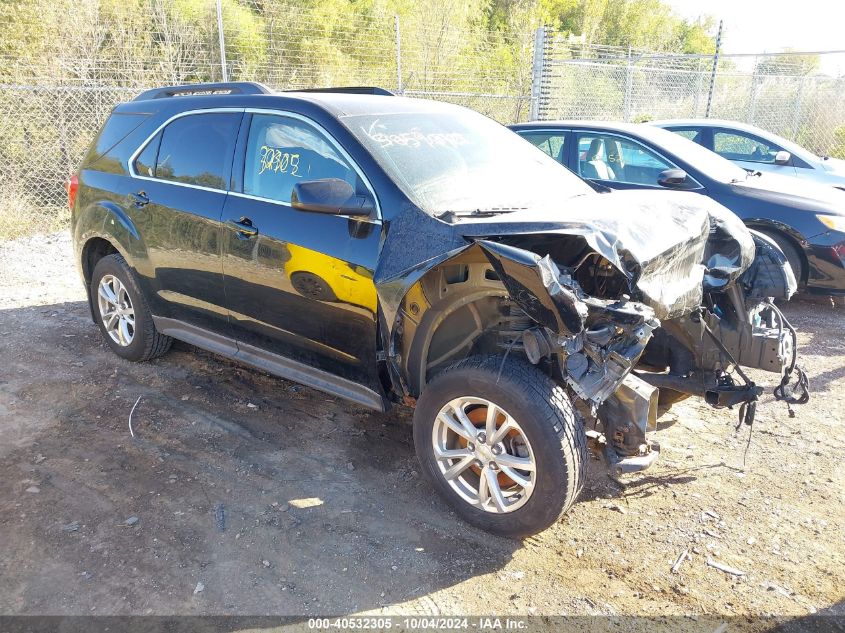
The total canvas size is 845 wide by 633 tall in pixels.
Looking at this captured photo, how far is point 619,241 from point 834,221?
449 centimetres

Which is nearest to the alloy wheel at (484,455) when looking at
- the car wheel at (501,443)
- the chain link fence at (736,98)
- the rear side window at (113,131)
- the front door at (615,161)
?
the car wheel at (501,443)

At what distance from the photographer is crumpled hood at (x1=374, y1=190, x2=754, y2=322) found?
2846 mm

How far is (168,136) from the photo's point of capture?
4547 mm

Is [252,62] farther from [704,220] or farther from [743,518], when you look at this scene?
[743,518]

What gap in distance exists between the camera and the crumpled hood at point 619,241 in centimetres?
285

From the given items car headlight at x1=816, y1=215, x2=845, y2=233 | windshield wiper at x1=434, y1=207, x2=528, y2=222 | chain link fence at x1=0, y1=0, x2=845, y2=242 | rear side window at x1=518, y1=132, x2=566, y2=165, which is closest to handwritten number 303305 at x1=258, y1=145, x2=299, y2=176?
windshield wiper at x1=434, y1=207, x2=528, y2=222

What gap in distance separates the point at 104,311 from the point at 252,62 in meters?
8.83

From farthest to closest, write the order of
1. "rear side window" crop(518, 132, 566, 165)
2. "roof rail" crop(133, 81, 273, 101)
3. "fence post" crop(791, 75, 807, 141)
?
1. "fence post" crop(791, 75, 807, 141)
2. "rear side window" crop(518, 132, 566, 165)
3. "roof rail" crop(133, 81, 273, 101)

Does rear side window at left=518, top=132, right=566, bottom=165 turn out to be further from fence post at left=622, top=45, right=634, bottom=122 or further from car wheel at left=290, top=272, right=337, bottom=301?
fence post at left=622, top=45, right=634, bottom=122

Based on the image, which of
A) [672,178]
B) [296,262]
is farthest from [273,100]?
[672,178]

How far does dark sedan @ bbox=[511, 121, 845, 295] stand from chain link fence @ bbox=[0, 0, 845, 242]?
5.43m

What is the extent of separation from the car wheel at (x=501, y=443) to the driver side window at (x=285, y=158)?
1.24 m

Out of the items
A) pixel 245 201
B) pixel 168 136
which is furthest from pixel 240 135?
pixel 168 136

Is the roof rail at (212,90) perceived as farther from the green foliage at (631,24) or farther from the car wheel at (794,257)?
the green foliage at (631,24)
